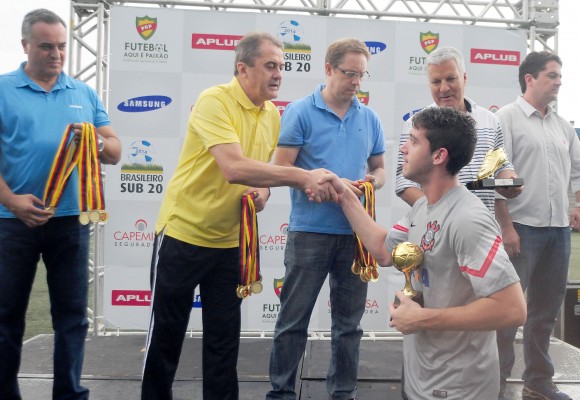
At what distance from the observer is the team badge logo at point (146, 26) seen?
475 centimetres

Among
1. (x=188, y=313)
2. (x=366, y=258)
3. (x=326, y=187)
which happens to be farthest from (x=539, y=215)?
(x=188, y=313)

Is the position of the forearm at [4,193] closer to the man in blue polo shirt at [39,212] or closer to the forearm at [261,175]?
the man in blue polo shirt at [39,212]

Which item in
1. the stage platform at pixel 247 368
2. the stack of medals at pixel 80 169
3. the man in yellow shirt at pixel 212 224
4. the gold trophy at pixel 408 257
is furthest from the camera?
the stage platform at pixel 247 368

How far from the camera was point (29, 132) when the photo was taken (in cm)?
291

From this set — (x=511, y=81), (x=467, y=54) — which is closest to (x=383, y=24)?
(x=467, y=54)

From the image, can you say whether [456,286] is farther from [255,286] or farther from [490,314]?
[255,286]

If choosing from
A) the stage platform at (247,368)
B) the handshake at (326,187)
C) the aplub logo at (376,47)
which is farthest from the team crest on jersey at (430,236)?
the aplub logo at (376,47)

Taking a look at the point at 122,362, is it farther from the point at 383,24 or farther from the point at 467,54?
the point at 467,54

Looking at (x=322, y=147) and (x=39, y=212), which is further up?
(x=322, y=147)

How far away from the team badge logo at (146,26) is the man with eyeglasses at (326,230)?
1979mm

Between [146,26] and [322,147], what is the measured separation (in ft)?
7.44

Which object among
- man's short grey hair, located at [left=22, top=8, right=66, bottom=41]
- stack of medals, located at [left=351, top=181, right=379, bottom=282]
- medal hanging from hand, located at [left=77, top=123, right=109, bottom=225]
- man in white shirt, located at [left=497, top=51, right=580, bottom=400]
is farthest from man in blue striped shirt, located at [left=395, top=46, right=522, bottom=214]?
man's short grey hair, located at [left=22, top=8, right=66, bottom=41]

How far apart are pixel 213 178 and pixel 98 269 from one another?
2.39 meters

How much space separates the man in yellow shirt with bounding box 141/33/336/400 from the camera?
9.01 ft
